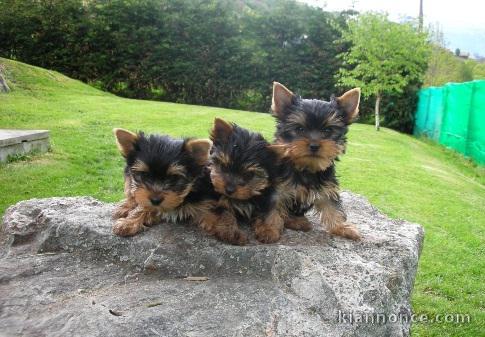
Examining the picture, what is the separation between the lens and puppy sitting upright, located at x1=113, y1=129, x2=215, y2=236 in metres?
4.10

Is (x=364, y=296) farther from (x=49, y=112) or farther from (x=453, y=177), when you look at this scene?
(x=49, y=112)

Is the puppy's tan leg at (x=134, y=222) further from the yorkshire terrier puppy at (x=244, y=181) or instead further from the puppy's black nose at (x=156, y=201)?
the yorkshire terrier puppy at (x=244, y=181)

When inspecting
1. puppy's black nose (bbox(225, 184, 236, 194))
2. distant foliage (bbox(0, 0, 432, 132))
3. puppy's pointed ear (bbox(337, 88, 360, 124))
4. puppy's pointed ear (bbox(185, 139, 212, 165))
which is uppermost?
distant foliage (bbox(0, 0, 432, 132))

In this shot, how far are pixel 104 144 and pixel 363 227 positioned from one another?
9084 millimetres

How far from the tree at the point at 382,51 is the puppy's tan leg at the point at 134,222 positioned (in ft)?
74.2

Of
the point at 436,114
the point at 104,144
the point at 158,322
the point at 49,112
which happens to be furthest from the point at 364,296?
the point at 436,114

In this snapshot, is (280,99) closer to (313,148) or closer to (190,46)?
(313,148)

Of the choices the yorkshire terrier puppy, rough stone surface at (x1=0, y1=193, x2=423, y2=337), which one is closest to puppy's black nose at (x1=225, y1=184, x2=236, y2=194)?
the yorkshire terrier puppy

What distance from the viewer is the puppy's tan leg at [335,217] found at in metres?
4.67

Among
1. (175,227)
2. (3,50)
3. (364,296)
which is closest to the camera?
(364,296)

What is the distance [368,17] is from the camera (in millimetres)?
26125

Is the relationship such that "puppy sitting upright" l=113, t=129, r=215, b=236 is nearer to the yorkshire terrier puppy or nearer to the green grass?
the yorkshire terrier puppy

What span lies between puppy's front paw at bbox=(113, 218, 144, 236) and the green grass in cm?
407

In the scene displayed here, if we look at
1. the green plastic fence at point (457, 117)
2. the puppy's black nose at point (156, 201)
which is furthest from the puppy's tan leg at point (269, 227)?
the green plastic fence at point (457, 117)
